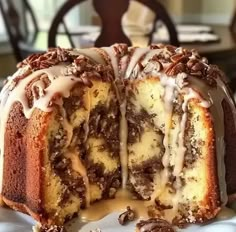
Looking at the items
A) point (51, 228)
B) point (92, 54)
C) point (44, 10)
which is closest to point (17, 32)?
point (44, 10)

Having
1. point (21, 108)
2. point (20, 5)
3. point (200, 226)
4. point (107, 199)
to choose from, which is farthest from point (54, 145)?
point (20, 5)

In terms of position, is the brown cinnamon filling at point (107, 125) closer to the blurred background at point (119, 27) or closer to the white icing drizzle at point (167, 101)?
the white icing drizzle at point (167, 101)

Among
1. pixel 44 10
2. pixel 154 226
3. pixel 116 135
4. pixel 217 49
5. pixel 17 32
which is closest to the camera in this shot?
pixel 154 226

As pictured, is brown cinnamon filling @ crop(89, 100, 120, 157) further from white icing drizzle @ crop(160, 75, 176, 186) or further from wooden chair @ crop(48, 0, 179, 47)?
wooden chair @ crop(48, 0, 179, 47)

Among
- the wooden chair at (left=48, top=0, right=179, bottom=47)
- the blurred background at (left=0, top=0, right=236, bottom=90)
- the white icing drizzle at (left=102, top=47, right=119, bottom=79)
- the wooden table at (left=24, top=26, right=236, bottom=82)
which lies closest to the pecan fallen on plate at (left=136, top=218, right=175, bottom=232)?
the white icing drizzle at (left=102, top=47, right=119, bottom=79)

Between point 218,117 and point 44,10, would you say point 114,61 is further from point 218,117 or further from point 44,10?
point 44,10

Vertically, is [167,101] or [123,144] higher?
[167,101]
